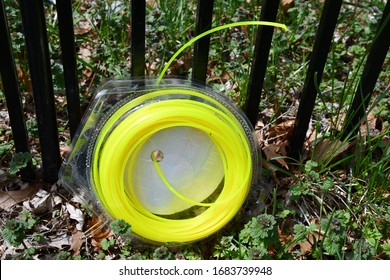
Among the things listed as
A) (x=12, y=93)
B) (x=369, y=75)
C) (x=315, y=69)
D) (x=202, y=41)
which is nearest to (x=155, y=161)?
(x=202, y=41)

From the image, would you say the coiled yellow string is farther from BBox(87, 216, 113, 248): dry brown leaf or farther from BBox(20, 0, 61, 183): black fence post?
BBox(20, 0, 61, 183): black fence post

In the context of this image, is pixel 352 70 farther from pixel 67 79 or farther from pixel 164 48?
pixel 67 79

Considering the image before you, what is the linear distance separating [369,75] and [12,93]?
1.37 metres

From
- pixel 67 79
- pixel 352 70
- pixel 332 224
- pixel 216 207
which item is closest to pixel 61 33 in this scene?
pixel 67 79

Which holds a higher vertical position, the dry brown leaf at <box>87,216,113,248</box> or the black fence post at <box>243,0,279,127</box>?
the black fence post at <box>243,0,279,127</box>

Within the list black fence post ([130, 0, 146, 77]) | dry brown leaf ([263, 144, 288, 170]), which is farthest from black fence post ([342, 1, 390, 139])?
black fence post ([130, 0, 146, 77])

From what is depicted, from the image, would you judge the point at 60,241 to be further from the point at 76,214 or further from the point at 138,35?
the point at 138,35

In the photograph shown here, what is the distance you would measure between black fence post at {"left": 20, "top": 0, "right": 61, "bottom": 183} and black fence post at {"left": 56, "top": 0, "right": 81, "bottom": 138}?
60 millimetres

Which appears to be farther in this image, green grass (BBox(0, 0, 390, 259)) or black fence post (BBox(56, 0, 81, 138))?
green grass (BBox(0, 0, 390, 259))

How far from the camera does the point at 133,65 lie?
232 centimetres

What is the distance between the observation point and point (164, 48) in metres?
2.82

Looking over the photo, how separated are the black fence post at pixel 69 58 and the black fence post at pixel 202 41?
17.7 inches

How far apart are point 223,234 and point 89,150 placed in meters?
0.61

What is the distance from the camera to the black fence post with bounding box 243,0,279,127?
2205 mm
